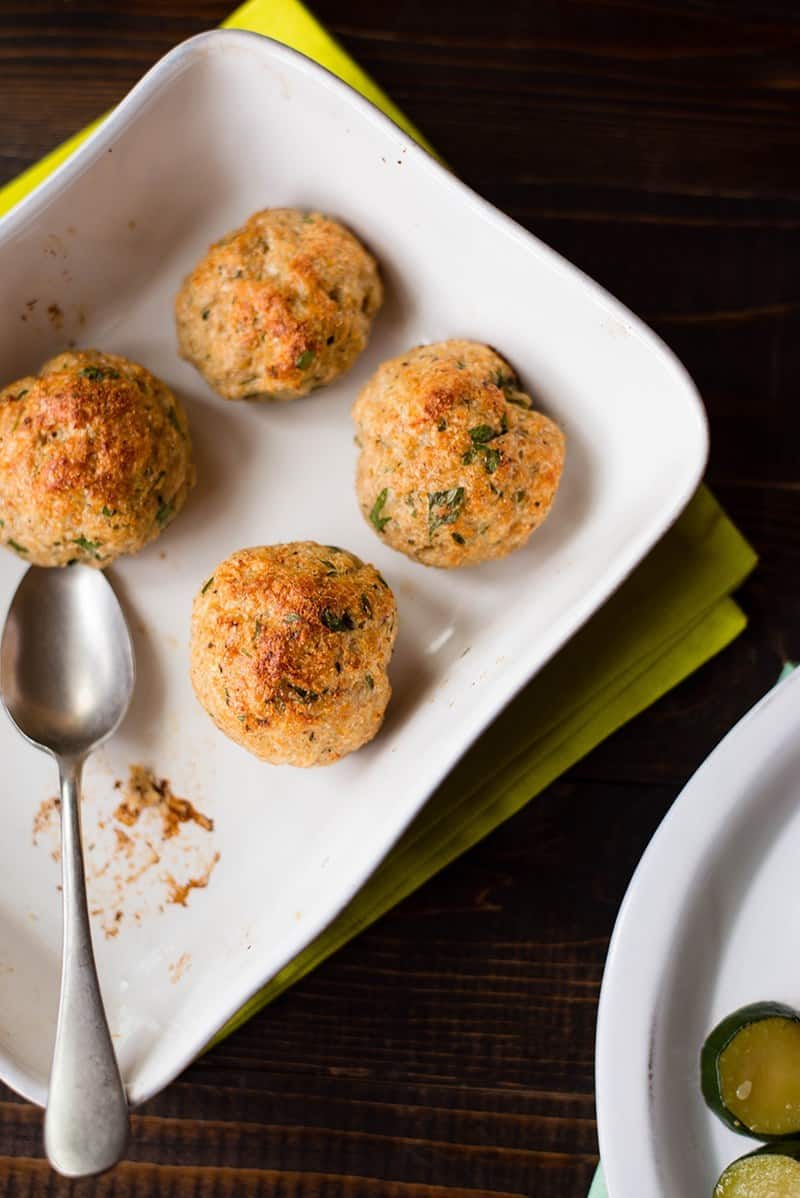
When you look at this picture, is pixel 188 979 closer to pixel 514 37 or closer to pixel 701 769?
pixel 701 769

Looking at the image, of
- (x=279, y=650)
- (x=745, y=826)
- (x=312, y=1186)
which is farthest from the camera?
(x=312, y=1186)

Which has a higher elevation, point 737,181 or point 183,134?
point 183,134

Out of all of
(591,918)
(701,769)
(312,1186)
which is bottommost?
(312,1186)

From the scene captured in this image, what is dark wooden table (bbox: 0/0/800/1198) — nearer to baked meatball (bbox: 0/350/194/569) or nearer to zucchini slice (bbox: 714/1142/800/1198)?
zucchini slice (bbox: 714/1142/800/1198)

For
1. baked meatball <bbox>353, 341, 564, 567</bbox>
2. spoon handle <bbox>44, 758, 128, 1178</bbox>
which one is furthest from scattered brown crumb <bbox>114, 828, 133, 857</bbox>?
baked meatball <bbox>353, 341, 564, 567</bbox>

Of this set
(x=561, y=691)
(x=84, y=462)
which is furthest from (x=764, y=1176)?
(x=84, y=462)

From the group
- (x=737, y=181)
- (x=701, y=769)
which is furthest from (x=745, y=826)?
(x=737, y=181)

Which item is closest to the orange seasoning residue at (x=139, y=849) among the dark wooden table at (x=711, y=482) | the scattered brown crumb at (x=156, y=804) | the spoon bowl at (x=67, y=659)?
the scattered brown crumb at (x=156, y=804)
